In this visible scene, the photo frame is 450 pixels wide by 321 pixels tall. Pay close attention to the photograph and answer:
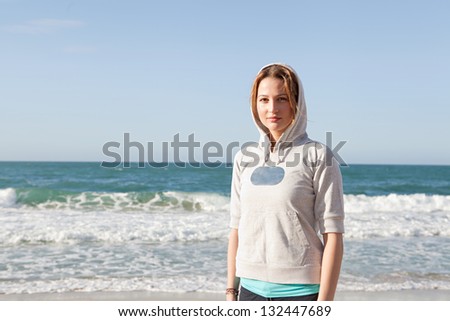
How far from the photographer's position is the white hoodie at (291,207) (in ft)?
6.44

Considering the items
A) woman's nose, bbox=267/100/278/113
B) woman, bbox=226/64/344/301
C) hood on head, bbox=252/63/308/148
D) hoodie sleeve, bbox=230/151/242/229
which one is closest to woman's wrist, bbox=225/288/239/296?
woman, bbox=226/64/344/301

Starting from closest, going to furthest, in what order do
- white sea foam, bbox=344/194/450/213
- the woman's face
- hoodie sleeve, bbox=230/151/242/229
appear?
the woman's face < hoodie sleeve, bbox=230/151/242/229 < white sea foam, bbox=344/194/450/213

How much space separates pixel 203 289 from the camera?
6.06m

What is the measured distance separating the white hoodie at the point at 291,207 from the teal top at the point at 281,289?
22 millimetres

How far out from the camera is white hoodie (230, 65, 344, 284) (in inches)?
77.3

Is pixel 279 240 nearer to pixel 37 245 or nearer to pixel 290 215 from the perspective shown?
pixel 290 215

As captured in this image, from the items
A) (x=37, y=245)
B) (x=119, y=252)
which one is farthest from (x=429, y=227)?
(x=37, y=245)

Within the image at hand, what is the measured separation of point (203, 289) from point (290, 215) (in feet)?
14.1

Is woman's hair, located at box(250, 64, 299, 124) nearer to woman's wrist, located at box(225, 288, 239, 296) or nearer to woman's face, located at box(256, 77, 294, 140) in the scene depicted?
woman's face, located at box(256, 77, 294, 140)

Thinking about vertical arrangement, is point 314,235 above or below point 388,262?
above

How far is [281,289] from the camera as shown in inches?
80.0

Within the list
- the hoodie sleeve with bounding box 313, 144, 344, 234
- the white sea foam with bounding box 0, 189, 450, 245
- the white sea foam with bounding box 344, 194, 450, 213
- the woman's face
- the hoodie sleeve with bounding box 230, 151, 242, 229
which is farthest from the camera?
the white sea foam with bounding box 344, 194, 450, 213

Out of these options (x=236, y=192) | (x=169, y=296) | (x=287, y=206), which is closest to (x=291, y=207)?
(x=287, y=206)

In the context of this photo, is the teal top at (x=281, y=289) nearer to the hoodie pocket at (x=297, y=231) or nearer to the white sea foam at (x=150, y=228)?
the hoodie pocket at (x=297, y=231)
